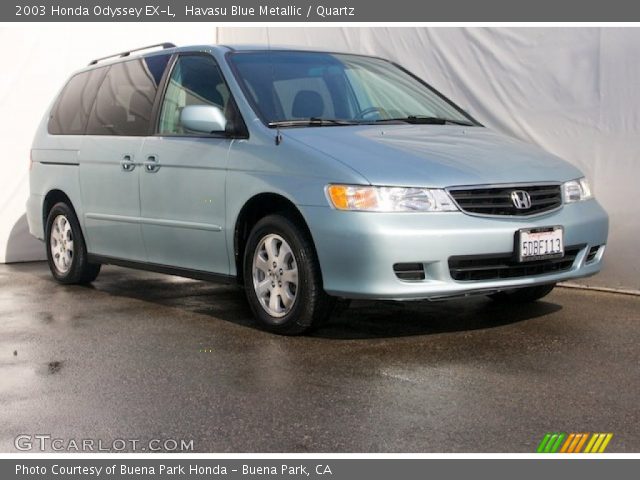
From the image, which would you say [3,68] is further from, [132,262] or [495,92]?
[495,92]

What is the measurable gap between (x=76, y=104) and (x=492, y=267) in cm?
424

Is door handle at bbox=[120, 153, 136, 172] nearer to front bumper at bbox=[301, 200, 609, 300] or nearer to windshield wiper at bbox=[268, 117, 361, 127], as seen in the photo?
windshield wiper at bbox=[268, 117, 361, 127]

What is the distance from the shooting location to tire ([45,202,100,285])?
845cm

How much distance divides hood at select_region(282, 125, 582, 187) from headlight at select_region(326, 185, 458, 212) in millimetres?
40

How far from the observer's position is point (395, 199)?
5684mm

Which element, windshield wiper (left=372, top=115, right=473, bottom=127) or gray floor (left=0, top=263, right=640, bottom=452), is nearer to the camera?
gray floor (left=0, top=263, right=640, bottom=452)

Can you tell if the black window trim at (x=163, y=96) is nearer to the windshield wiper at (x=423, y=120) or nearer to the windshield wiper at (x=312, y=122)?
the windshield wiper at (x=312, y=122)

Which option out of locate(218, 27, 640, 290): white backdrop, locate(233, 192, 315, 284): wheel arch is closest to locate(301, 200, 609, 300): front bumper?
locate(233, 192, 315, 284): wheel arch

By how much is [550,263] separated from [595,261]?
467 millimetres

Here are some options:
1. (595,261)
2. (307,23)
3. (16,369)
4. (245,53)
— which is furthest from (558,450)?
Result: (307,23)

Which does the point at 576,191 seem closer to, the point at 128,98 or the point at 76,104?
the point at 128,98

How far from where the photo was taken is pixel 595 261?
6.49 m

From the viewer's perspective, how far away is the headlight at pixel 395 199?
5672mm

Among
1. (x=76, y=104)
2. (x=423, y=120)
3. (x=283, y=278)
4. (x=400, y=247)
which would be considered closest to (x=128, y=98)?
(x=76, y=104)
